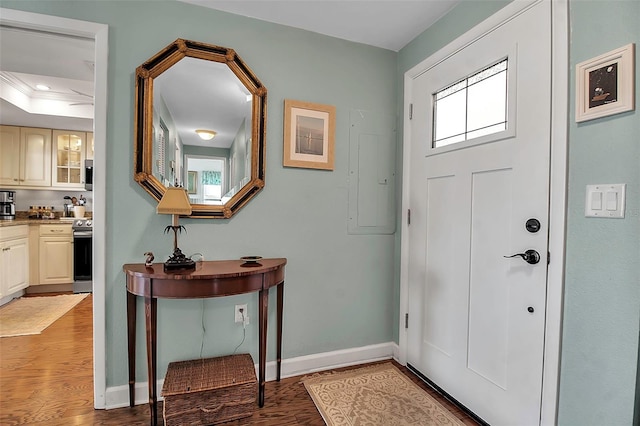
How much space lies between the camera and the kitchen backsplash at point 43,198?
4570mm

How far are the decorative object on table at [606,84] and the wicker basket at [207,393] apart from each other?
6.77 feet

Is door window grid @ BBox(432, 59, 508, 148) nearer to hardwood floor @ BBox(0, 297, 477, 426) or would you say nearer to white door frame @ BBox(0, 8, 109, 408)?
hardwood floor @ BBox(0, 297, 477, 426)

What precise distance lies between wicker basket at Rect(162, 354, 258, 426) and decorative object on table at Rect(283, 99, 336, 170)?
4.52 ft

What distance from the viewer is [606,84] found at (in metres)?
1.21

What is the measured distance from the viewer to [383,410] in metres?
1.82

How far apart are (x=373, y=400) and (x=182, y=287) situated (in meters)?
1.33

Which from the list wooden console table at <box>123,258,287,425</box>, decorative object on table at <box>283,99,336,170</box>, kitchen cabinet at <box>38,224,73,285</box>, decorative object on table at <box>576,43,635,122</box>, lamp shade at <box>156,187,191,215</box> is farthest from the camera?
kitchen cabinet at <box>38,224,73,285</box>

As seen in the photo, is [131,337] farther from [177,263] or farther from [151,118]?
[151,118]

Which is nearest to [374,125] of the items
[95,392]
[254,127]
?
[254,127]

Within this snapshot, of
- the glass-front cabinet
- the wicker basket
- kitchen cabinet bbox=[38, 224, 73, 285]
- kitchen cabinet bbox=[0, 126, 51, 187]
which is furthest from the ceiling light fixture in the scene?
kitchen cabinet bbox=[0, 126, 51, 187]

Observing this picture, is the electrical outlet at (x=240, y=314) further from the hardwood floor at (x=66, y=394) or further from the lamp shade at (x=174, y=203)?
the lamp shade at (x=174, y=203)

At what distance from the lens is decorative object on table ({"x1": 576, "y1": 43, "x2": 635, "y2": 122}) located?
1140 millimetres

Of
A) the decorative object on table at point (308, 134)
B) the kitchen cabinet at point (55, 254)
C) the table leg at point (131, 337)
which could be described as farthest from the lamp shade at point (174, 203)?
the kitchen cabinet at point (55, 254)

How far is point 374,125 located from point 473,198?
3.26ft
